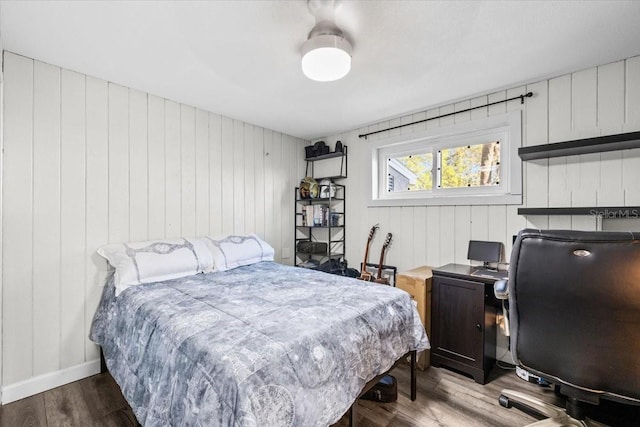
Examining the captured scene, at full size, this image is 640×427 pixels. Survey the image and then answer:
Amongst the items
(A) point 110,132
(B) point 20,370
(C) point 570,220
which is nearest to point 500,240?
(C) point 570,220

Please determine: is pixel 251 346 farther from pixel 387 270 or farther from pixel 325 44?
pixel 387 270

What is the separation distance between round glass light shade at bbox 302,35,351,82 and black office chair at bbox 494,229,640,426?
127 centimetres

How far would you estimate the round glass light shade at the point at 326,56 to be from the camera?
4.90 ft

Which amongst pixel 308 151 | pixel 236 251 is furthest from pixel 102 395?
pixel 308 151

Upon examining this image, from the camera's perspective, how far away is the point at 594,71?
79.8 inches

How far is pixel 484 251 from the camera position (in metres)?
2.42

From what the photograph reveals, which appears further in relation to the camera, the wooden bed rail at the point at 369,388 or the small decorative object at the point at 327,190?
the small decorative object at the point at 327,190

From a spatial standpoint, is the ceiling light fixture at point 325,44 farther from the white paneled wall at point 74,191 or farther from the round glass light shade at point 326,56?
the white paneled wall at point 74,191

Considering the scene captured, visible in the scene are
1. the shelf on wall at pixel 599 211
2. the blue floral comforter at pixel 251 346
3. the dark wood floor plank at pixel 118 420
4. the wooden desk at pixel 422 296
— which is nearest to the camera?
the blue floral comforter at pixel 251 346

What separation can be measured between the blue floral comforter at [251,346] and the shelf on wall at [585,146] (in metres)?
1.40

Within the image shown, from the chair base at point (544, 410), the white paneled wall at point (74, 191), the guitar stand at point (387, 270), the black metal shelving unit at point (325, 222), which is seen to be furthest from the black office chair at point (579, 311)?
the white paneled wall at point (74, 191)

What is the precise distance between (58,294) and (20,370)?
507mm

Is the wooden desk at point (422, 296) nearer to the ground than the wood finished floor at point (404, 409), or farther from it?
farther from it

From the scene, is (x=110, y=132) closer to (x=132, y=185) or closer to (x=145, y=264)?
(x=132, y=185)
